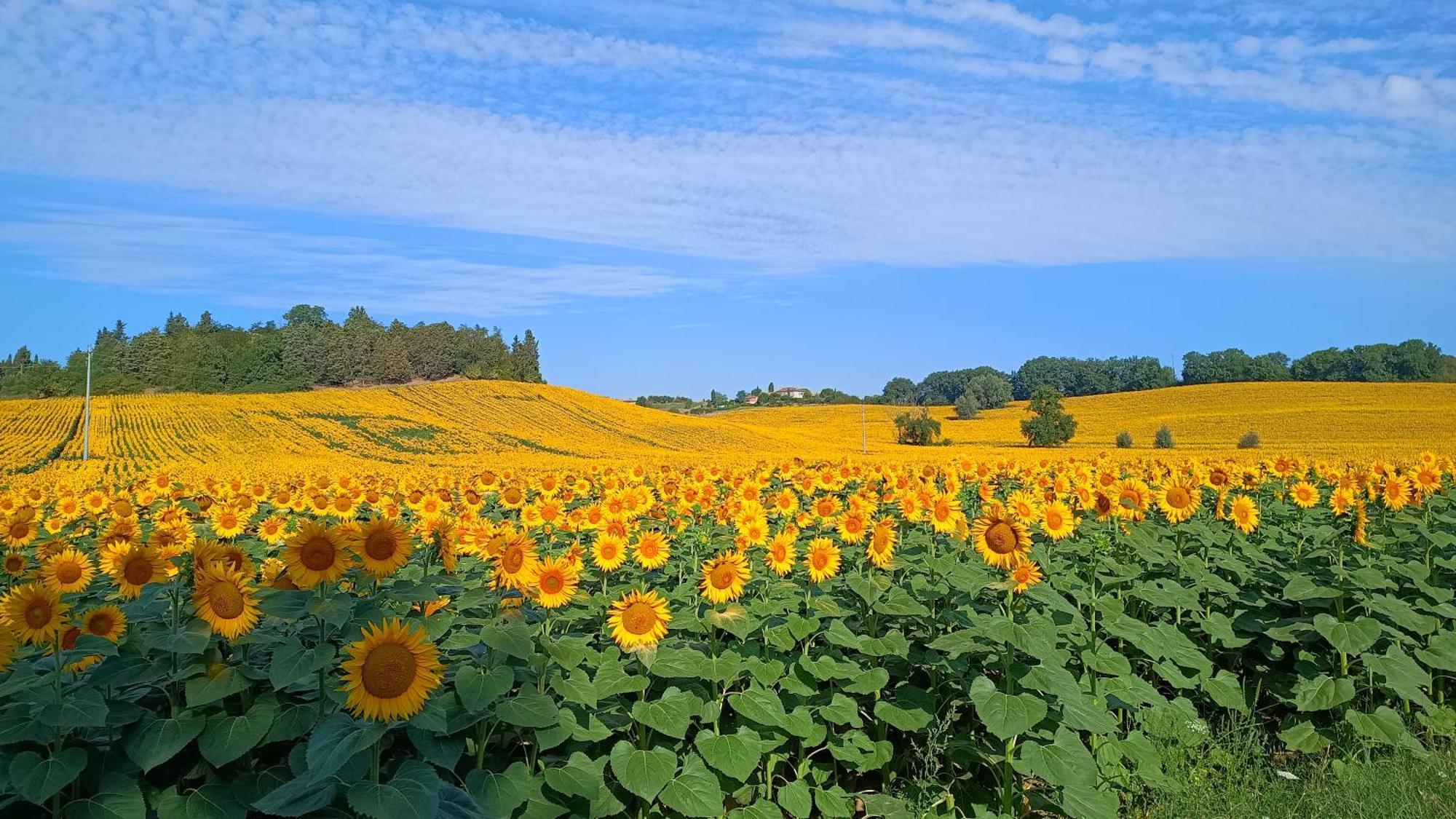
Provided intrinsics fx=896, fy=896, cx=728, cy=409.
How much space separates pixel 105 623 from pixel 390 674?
1.49m

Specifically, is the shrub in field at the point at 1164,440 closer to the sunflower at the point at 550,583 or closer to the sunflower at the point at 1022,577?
the sunflower at the point at 1022,577

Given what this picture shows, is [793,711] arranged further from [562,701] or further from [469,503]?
[469,503]

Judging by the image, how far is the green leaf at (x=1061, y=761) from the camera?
414cm

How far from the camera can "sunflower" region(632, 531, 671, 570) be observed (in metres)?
5.41

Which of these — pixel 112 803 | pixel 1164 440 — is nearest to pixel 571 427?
pixel 1164 440

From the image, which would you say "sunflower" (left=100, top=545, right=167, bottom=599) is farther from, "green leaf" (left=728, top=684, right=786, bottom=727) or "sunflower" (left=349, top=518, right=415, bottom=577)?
"green leaf" (left=728, top=684, right=786, bottom=727)

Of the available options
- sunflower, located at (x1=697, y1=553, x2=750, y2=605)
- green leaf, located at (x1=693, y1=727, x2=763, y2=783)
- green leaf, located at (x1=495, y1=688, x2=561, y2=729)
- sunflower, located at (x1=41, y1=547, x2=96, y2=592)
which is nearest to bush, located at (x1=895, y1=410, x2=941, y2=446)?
sunflower, located at (x1=697, y1=553, x2=750, y2=605)

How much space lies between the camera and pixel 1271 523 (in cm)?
842

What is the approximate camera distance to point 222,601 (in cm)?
332

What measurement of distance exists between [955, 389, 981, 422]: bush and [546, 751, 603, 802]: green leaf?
3410 inches

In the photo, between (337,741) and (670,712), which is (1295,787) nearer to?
(670,712)

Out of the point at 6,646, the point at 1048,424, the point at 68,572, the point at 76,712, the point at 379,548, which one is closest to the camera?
the point at 76,712

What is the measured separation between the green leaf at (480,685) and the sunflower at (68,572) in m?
2.14

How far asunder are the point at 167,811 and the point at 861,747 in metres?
3.04
